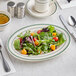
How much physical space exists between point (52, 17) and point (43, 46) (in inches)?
11.7

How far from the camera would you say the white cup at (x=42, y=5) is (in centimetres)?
148

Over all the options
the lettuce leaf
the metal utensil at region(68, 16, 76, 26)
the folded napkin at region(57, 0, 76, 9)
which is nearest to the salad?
the lettuce leaf

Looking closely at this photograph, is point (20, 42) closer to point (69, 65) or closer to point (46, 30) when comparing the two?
point (46, 30)

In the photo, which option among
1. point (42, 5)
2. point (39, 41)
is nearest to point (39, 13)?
point (42, 5)

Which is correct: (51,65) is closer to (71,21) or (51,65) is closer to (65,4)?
(71,21)

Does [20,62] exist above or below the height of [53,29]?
below

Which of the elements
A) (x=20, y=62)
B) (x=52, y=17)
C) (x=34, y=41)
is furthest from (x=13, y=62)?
(x=52, y=17)

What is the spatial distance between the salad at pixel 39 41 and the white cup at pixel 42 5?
0.18m

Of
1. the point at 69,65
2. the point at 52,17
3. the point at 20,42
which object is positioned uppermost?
the point at 52,17

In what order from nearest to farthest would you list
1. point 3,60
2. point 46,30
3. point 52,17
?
1. point 3,60
2. point 46,30
3. point 52,17

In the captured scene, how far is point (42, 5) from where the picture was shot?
1.49 meters

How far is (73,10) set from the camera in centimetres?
158

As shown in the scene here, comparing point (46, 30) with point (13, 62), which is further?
point (46, 30)

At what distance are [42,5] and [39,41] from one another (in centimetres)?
28
